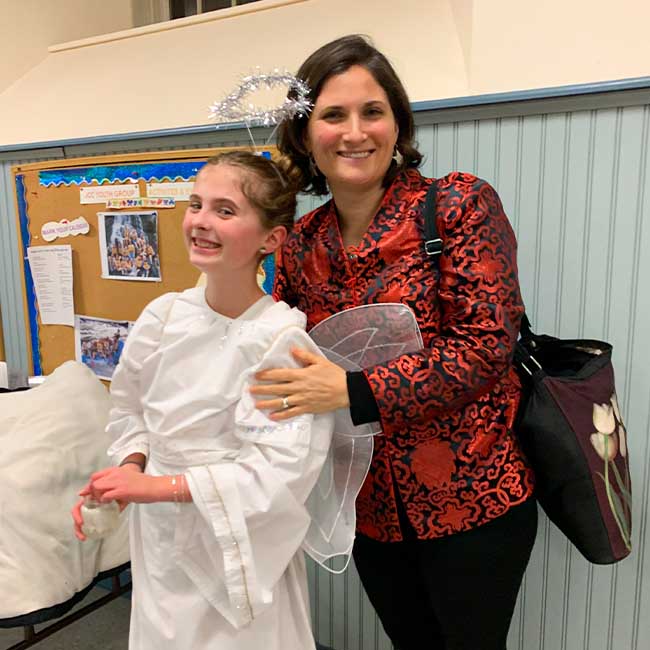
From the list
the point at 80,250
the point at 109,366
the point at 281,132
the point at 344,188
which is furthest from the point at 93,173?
the point at 344,188

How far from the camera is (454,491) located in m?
1.03

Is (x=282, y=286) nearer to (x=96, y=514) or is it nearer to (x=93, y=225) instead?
(x=96, y=514)

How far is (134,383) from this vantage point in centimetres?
113

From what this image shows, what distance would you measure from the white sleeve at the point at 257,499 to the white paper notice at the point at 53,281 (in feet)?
4.74

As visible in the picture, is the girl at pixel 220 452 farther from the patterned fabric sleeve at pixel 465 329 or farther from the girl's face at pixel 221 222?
the patterned fabric sleeve at pixel 465 329

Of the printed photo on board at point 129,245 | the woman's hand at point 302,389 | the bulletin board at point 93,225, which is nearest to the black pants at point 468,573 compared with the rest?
the woman's hand at point 302,389

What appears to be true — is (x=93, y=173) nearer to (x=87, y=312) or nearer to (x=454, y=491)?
(x=87, y=312)

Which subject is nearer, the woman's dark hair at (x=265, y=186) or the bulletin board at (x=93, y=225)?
the woman's dark hair at (x=265, y=186)

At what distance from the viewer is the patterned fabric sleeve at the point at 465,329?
0.95 m

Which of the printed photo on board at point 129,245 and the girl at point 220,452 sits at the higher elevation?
the printed photo on board at point 129,245

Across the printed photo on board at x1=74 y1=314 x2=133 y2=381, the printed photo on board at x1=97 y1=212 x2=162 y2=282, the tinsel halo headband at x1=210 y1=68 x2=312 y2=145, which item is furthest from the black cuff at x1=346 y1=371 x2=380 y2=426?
the printed photo on board at x1=74 y1=314 x2=133 y2=381

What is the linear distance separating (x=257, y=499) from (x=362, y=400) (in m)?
0.21

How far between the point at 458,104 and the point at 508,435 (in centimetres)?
75

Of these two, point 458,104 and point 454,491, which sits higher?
point 458,104
